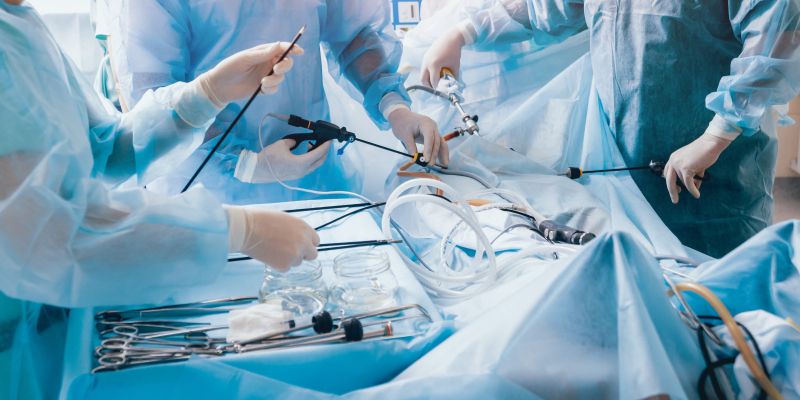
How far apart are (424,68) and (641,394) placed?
161 cm

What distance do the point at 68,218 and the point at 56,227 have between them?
18 mm

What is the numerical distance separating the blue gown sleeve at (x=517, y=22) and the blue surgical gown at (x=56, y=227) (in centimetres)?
143

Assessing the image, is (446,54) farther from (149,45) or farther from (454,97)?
(149,45)

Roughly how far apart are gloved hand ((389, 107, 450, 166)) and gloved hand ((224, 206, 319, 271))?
0.76m

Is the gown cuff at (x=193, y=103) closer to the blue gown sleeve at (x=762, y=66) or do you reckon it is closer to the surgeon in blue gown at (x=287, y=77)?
the surgeon in blue gown at (x=287, y=77)

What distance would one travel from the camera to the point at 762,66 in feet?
5.16

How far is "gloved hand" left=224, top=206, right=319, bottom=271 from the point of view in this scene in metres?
0.98

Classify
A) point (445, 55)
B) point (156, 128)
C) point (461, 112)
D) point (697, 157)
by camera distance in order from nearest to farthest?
point (156, 128)
point (697, 157)
point (461, 112)
point (445, 55)

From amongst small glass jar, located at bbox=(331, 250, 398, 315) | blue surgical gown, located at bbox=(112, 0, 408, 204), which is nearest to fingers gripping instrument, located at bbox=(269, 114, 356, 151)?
blue surgical gown, located at bbox=(112, 0, 408, 204)

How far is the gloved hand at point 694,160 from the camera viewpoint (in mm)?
1681

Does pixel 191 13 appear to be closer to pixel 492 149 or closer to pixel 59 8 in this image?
pixel 492 149

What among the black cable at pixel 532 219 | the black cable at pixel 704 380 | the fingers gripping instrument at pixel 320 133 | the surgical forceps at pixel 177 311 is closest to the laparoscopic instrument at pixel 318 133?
the fingers gripping instrument at pixel 320 133

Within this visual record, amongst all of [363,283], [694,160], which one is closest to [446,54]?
[694,160]

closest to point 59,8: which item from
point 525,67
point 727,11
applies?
point 525,67
